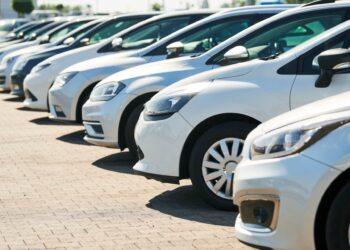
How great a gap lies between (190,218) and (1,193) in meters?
2.19

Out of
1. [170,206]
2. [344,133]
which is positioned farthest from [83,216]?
[344,133]

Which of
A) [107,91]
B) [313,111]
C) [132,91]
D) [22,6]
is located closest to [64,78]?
[107,91]

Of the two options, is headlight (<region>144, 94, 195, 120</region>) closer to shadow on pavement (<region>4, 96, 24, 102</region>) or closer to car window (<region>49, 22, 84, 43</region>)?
shadow on pavement (<region>4, 96, 24, 102</region>)

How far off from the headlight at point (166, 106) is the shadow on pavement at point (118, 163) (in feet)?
6.78

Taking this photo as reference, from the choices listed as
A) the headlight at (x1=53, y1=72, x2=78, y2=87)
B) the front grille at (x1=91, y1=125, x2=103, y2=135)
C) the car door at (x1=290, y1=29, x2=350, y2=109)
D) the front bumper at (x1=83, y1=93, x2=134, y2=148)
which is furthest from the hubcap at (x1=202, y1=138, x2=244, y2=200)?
the headlight at (x1=53, y1=72, x2=78, y2=87)

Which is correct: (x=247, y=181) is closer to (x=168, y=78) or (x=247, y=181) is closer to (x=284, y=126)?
(x=284, y=126)

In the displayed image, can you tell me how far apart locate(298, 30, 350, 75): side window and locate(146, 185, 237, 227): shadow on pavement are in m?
1.27

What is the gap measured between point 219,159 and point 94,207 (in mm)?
1188

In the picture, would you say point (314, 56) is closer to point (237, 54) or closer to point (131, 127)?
point (237, 54)

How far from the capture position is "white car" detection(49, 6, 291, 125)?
35.7ft

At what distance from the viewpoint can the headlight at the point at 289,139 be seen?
16.9 ft

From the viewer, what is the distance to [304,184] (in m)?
5.10

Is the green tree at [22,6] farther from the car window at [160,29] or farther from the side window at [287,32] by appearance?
the side window at [287,32]

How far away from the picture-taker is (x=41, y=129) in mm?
14484
